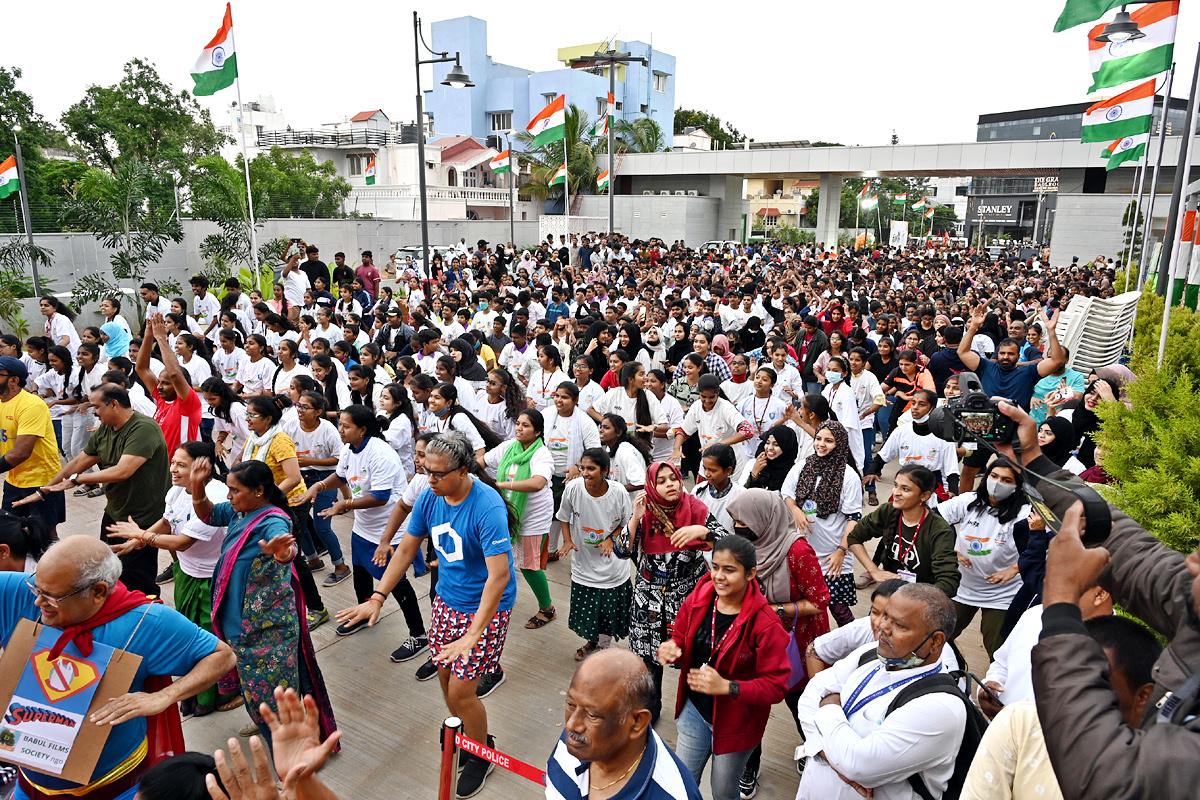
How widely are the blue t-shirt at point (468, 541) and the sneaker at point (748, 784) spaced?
1.52 m

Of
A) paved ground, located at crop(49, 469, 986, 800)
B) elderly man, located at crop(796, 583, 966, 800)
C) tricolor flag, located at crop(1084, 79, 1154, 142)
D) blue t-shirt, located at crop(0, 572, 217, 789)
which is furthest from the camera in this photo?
tricolor flag, located at crop(1084, 79, 1154, 142)

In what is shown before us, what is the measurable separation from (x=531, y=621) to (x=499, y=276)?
13969 mm

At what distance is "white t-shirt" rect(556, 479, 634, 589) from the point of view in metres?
4.62

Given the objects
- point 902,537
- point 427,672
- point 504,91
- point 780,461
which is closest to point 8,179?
point 427,672

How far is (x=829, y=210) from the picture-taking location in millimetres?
34062

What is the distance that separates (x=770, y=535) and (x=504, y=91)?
5296cm

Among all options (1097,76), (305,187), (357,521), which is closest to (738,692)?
(357,521)

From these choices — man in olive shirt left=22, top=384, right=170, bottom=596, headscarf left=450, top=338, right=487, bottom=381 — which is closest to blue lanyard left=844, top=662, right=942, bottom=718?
man in olive shirt left=22, top=384, right=170, bottom=596

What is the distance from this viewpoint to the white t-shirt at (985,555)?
408cm

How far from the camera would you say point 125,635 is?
2.64 meters

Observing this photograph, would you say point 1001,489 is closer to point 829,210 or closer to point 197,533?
point 197,533

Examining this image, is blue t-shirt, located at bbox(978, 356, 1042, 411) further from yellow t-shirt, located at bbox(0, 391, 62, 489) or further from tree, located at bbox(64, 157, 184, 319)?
tree, located at bbox(64, 157, 184, 319)

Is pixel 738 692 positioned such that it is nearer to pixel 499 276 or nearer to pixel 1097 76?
pixel 1097 76

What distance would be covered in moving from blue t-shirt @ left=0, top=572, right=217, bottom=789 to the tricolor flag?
13464mm
